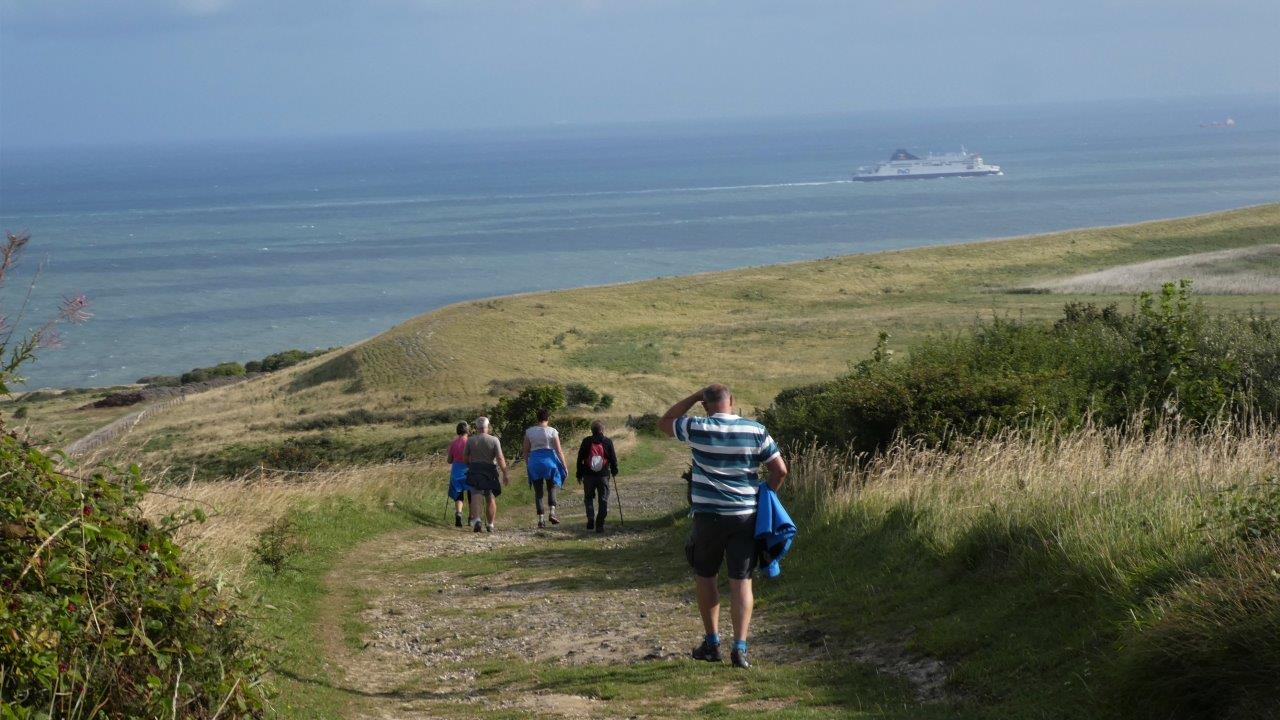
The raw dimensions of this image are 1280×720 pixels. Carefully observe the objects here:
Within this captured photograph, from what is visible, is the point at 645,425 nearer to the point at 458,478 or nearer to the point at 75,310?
the point at 458,478

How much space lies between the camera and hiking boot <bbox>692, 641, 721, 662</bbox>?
795 centimetres

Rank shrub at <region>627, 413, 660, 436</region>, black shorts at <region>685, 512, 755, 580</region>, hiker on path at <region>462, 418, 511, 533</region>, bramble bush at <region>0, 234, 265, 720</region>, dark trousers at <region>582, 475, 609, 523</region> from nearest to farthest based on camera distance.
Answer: bramble bush at <region>0, 234, 265, 720</region>
black shorts at <region>685, 512, 755, 580</region>
hiker on path at <region>462, 418, 511, 533</region>
dark trousers at <region>582, 475, 609, 523</region>
shrub at <region>627, 413, 660, 436</region>

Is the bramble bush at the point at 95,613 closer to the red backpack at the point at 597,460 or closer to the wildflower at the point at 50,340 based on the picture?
the wildflower at the point at 50,340

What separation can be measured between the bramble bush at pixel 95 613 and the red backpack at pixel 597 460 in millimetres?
10195

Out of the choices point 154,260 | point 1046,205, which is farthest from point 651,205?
point 154,260

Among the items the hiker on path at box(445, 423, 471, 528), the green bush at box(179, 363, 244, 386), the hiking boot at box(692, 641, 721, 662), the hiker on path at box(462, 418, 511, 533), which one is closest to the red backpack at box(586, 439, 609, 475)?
the hiker on path at box(462, 418, 511, 533)

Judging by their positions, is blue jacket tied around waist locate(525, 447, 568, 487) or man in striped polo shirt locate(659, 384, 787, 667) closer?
man in striped polo shirt locate(659, 384, 787, 667)

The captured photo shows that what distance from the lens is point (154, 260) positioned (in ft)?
479

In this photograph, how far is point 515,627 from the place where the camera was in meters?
9.79

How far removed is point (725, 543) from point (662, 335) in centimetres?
5367

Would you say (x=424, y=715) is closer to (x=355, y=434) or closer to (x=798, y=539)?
(x=798, y=539)

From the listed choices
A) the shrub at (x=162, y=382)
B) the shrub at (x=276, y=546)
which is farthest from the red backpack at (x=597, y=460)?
the shrub at (x=162, y=382)

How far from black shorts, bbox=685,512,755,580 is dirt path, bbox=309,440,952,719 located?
64 cm

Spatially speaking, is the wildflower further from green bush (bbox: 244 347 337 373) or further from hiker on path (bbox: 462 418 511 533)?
green bush (bbox: 244 347 337 373)
